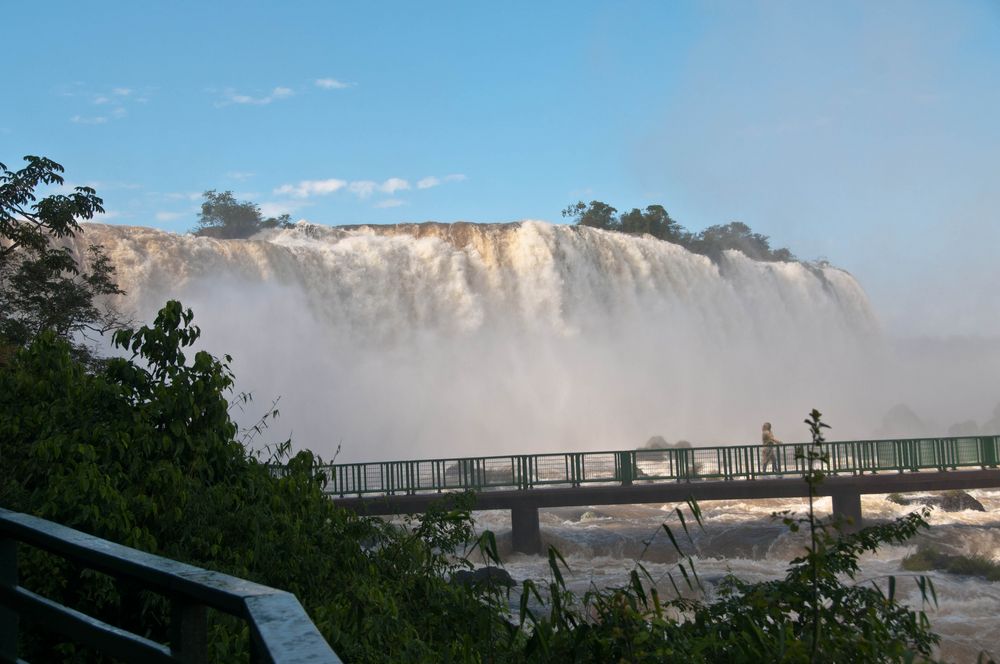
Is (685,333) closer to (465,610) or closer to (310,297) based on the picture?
(310,297)

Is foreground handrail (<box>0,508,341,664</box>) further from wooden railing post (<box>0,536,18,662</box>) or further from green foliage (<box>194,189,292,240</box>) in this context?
green foliage (<box>194,189,292,240</box>)

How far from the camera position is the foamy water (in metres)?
15.8

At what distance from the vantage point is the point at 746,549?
2091cm

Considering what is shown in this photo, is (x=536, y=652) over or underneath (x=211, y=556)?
underneath

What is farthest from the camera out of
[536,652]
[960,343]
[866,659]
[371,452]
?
[960,343]

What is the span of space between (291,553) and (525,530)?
624 inches

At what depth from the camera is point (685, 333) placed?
42.9 meters

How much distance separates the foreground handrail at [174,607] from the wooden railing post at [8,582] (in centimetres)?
3

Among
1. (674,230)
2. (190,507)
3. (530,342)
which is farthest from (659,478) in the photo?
(674,230)

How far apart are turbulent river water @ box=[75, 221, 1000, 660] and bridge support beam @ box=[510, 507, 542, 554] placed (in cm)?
55

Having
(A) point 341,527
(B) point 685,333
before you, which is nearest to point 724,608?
(A) point 341,527

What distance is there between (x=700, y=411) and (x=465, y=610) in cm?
4000

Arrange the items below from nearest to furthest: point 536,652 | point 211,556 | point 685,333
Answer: point 536,652 < point 211,556 < point 685,333

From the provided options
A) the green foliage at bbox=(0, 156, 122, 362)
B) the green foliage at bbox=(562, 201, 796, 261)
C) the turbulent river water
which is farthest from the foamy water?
the green foliage at bbox=(562, 201, 796, 261)
